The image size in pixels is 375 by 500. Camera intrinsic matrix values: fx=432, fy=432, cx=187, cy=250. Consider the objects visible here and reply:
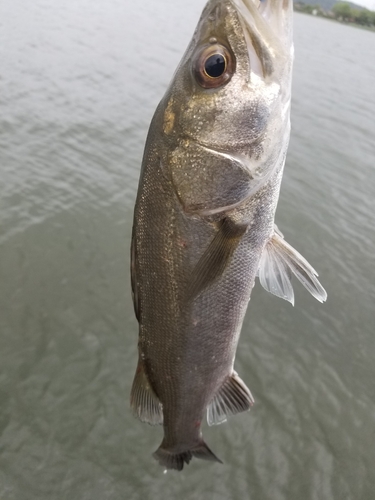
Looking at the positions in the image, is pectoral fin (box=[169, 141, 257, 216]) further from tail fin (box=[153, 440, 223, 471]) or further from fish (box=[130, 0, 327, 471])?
tail fin (box=[153, 440, 223, 471])

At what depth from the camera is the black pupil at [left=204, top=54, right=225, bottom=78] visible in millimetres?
1580

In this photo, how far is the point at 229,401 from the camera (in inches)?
87.1

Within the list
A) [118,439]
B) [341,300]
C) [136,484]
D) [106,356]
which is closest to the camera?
[136,484]

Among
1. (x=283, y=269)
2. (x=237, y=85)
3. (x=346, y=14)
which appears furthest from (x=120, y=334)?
(x=346, y=14)

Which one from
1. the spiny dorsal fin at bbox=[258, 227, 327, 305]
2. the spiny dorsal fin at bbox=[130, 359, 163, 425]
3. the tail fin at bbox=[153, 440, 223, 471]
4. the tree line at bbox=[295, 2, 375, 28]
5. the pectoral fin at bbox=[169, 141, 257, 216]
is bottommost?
the tail fin at bbox=[153, 440, 223, 471]

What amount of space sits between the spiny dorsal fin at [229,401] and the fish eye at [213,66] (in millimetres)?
1425

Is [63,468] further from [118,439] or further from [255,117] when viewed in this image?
[255,117]

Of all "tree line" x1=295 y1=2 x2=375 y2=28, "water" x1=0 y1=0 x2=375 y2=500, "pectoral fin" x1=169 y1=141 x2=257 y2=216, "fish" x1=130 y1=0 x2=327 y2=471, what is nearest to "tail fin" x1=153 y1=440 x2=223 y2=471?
"fish" x1=130 y1=0 x2=327 y2=471

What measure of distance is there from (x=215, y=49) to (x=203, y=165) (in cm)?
42

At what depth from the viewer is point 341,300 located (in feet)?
19.9

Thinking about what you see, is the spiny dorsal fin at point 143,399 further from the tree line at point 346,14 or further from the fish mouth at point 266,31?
the tree line at point 346,14

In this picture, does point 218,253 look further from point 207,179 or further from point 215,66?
point 215,66

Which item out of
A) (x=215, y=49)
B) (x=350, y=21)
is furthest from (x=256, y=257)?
(x=350, y=21)

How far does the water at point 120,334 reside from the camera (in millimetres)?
3973
